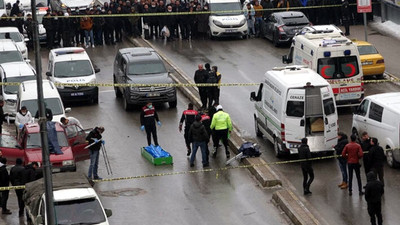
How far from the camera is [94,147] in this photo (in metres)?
28.0

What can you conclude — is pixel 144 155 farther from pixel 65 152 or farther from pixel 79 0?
pixel 79 0

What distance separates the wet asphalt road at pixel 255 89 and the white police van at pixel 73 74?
440 centimetres

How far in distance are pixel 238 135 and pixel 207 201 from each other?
5.66 meters

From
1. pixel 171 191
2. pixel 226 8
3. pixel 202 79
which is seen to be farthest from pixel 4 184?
pixel 226 8

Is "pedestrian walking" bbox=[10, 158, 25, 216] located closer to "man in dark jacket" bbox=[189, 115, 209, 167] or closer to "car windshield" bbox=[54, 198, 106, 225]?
"car windshield" bbox=[54, 198, 106, 225]

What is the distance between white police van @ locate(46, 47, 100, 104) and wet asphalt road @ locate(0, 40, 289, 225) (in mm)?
2839

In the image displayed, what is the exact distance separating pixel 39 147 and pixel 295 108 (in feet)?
23.4

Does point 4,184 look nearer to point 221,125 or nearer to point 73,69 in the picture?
point 221,125

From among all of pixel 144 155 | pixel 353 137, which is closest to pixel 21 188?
pixel 144 155

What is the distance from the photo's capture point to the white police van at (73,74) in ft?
120

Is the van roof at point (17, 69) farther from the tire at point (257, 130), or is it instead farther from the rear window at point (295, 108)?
the rear window at point (295, 108)

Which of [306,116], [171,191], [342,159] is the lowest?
[171,191]

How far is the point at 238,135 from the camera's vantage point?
31812 mm

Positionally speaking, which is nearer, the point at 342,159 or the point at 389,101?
the point at 342,159
